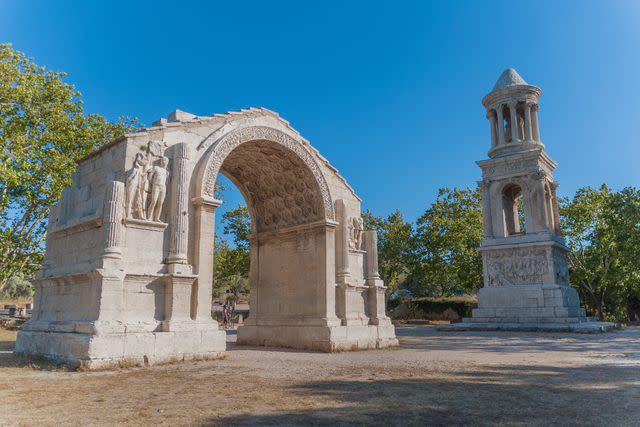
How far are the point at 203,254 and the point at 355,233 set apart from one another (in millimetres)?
5738

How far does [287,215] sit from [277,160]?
1.92 meters

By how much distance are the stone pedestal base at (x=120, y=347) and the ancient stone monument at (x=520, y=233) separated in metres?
15.9

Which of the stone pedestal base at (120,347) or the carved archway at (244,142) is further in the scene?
the carved archway at (244,142)

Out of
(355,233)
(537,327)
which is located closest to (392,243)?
(537,327)

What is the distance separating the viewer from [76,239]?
10.9 metres

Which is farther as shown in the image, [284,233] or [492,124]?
[492,124]

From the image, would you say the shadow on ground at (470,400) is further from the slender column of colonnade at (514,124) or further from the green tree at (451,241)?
the green tree at (451,241)

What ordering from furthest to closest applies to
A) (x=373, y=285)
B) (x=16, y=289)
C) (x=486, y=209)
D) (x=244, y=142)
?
(x=16, y=289), (x=486, y=209), (x=373, y=285), (x=244, y=142)

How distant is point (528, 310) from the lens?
884 inches

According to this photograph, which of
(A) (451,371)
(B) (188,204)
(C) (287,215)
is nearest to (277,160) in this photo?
(C) (287,215)

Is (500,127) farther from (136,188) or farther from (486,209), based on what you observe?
(136,188)

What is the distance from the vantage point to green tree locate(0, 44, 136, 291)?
18.1m

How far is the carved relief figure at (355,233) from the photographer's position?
14906 mm

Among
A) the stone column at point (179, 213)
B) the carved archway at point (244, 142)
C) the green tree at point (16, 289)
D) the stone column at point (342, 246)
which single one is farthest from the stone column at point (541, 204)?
the green tree at point (16, 289)
